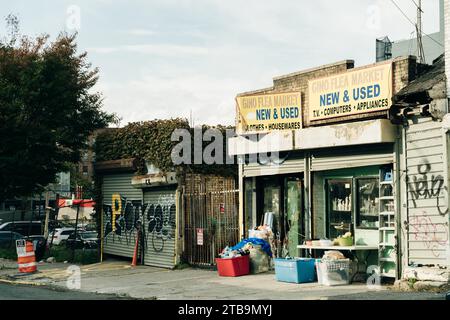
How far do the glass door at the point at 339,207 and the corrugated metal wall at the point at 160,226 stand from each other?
5.76 m

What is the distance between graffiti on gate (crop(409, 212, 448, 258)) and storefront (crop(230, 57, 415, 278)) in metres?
0.53

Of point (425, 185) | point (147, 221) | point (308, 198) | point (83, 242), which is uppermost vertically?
point (425, 185)

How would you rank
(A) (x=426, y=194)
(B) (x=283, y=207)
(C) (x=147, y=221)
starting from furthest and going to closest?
1. (C) (x=147, y=221)
2. (B) (x=283, y=207)
3. (A) (x=426, y=194)

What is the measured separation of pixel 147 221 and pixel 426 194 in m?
10.8

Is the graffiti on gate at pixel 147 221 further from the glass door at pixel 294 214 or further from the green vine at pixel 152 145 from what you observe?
the glass door at pixel 294 214

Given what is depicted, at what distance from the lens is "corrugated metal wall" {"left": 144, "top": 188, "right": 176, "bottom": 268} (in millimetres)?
20781

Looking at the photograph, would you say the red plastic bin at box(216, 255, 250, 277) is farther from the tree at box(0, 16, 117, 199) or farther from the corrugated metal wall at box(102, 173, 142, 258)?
the tree at box(0, 16, 117, 199)

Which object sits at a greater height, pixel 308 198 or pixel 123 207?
pixel 308 198

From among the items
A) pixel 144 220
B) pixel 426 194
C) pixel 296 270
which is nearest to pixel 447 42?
pixel 426 194

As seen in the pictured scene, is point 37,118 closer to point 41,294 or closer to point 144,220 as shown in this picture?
point 144,220

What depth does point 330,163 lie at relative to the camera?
16.6 metres

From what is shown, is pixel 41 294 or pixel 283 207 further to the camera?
pixel 283 207

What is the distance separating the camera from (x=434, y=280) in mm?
13250

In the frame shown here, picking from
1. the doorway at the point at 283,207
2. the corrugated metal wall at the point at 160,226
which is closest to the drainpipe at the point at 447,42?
the doorway at the point at 283,207
